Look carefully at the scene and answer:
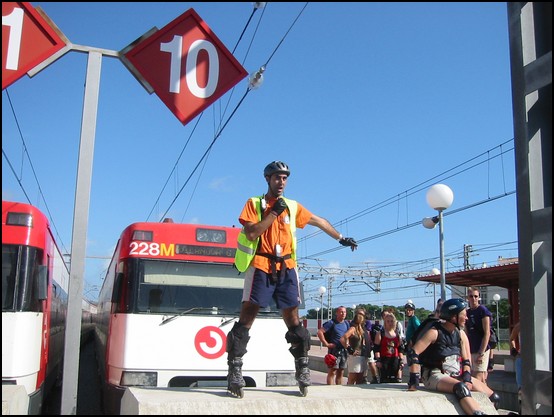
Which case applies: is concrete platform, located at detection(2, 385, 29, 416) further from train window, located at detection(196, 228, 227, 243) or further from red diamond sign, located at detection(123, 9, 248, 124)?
train window, located at detection(196, 228, 227, 243)

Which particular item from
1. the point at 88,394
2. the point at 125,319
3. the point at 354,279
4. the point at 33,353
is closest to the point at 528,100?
the point at 125,319

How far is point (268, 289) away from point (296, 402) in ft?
3.02

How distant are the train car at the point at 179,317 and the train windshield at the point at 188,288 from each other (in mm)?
13

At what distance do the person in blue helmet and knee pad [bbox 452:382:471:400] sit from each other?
0.05 feet

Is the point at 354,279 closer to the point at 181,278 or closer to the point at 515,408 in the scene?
the point at 515,408

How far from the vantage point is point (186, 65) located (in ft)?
17.3

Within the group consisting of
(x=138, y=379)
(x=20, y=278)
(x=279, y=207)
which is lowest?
(x=138, y=379)

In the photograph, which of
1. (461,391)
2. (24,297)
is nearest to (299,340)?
(461,391)

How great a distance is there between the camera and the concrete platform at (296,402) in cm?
422

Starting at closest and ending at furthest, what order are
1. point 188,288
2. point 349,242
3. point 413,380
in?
point 413,380, point 349,242, point 188,288

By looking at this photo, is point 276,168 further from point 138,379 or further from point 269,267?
point 138,379

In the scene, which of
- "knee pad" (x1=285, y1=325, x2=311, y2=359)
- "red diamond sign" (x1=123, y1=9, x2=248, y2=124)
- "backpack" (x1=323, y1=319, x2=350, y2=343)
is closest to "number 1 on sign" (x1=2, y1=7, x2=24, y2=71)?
"red diamond sign" (x1=123, y1=9, x2=248, y2=124)

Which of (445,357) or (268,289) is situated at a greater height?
(268,289)

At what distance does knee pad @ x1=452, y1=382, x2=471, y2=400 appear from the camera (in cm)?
485
